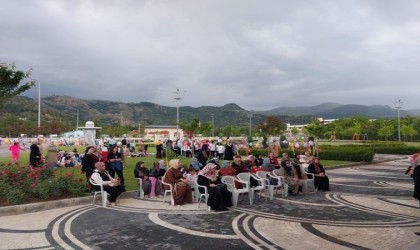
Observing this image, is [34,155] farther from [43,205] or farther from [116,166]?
[43,205]

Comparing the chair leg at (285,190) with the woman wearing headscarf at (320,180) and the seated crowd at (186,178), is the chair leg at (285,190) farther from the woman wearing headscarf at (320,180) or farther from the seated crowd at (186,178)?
the woman wearing headscarf at (320,180)

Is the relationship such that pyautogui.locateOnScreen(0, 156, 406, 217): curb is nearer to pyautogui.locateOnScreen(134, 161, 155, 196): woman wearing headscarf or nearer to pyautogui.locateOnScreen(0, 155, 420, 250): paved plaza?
pyautogui.locateOnScreen(0, 155, 420, 250): paved plaza

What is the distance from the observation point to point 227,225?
27.0 feet

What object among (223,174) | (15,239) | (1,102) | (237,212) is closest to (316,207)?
(237,212)

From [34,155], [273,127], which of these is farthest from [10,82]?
[273,127]

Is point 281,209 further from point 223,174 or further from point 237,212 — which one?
point 223,174

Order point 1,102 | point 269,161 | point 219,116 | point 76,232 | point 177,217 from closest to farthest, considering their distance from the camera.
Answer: point 76,232
point 177,217
point 1,102
point 269,161
point 219,116

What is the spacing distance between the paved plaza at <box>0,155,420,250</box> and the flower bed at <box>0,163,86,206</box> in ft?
2.06

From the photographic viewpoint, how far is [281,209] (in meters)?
10.0

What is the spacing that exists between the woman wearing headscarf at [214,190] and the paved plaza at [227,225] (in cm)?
31

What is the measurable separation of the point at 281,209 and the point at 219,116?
594 ft

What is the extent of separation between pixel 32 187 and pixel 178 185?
156 inches

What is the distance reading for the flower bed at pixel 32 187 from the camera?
9.78 m

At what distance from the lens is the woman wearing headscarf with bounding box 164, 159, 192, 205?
10.8 metres
